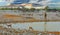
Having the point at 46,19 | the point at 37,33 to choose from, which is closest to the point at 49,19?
the point at 46,19

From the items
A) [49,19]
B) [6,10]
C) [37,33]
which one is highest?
[6,10]

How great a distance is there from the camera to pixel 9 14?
76.9 inches

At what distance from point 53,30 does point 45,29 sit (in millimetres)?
91

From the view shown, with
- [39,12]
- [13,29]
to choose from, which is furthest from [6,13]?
[39,12]

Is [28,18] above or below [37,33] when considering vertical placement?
above

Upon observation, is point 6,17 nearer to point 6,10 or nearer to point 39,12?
point 6,10

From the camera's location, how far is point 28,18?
1970 mm

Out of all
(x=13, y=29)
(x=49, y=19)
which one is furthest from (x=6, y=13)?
(x=49, y=19)

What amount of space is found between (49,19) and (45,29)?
0.12 metres

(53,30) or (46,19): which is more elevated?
(46,19)

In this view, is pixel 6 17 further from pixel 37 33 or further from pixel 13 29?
pixel 37 33

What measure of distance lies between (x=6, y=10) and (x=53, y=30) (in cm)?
58

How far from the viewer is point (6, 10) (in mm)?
1947

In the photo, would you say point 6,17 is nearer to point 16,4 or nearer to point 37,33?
point 16,4
